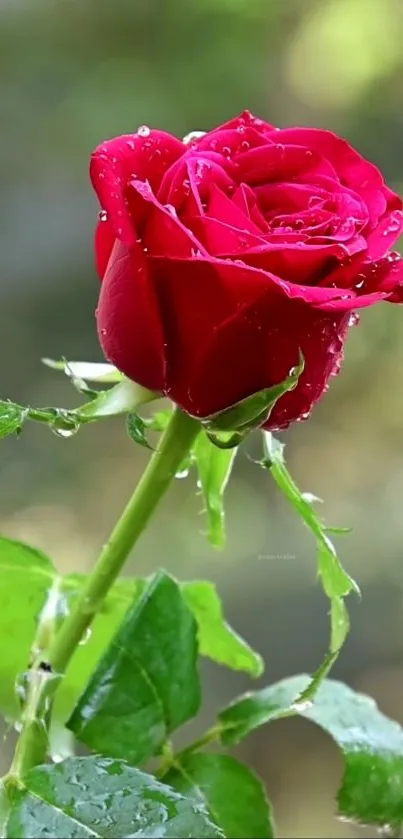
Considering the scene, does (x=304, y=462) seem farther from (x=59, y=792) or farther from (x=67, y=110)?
(x=59, y=792)

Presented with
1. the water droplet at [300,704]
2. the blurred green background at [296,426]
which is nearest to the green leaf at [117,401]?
the water droplet at [300,704]

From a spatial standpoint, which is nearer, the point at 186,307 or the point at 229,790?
the point at 186,307

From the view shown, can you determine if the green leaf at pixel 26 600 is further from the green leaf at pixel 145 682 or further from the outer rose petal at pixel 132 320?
the outer rose petal at pixel 132 320

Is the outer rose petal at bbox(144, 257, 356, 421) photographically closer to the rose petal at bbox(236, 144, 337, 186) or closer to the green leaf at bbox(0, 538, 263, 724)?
the rose petal at bbox(236, 144, 337, 186)

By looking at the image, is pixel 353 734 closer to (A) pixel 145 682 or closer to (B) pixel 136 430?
(A) pixel 145 682

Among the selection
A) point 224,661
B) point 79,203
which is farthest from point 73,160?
point 224,661

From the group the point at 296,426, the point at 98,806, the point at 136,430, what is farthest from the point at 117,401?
the point at 296,426

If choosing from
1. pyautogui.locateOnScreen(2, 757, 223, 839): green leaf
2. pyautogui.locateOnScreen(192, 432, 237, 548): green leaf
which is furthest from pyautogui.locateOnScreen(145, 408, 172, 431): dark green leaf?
pyautogui.locateOnScreen(2, 757, 223, 839): green leaf
